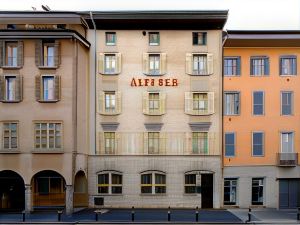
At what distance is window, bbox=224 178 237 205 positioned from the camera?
39.2 m

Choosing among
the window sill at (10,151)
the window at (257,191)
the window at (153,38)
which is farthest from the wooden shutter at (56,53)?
the window at (257,191)

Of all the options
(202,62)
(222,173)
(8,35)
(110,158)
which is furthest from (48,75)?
(222,173)

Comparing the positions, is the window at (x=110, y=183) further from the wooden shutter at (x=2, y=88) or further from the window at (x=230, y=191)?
the wooden shutter at (x=2, y=88)

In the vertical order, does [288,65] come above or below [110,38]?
below

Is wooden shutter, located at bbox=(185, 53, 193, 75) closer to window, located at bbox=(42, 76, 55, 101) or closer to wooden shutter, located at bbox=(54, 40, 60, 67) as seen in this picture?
wooden shutter, located at bbox=(54, 40, 60, 67)

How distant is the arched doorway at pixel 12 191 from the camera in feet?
126

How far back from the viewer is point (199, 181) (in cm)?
3856

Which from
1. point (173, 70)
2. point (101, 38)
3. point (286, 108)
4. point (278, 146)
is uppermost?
point (101, 38)

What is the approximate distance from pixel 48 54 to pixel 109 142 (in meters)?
8.98

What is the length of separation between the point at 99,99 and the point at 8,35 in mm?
8966

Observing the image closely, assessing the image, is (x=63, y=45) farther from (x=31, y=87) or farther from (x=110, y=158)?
(x=110, y=158)

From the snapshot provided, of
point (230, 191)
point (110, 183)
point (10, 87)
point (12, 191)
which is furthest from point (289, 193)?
point (10, 87)

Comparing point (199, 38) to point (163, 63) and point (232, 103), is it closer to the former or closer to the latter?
→ point (163, 63)

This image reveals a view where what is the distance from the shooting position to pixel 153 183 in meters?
38.7
